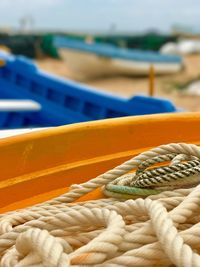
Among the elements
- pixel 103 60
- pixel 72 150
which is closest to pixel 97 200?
pixel 72 150

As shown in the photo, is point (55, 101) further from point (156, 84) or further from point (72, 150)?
point (156, 84)

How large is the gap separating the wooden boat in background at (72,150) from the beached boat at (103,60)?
8478 mm

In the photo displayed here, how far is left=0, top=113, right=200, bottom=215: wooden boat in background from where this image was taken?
4.45ft

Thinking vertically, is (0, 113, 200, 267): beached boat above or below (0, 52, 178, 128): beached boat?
above

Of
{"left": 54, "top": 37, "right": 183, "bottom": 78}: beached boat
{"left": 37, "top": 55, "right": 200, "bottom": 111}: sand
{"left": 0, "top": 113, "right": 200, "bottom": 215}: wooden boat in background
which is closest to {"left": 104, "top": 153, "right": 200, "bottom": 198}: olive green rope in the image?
{"left": 0, "top": 113, "right": 200, "bottom": 215}: wooden boat in background

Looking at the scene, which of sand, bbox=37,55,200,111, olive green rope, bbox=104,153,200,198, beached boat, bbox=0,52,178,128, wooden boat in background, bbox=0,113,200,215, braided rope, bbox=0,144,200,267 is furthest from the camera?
sand, bbox=37,55,200,111

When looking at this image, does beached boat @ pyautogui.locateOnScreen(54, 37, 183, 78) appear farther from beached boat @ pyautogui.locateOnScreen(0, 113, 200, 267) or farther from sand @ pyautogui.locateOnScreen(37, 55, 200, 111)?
beached boat @ pyautogui.locateOnScreen(0, 113, 200, 267)

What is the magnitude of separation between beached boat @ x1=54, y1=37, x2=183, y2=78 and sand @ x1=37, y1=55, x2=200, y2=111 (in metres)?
0.23

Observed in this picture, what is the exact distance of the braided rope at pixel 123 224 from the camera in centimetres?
84

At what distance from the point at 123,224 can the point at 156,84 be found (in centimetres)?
933

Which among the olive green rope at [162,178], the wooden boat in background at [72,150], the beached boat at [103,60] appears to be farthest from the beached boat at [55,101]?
the beached boat at [103,60]

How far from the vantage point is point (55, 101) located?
12.3ft

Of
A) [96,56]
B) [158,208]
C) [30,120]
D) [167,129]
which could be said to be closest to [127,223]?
[158,208]

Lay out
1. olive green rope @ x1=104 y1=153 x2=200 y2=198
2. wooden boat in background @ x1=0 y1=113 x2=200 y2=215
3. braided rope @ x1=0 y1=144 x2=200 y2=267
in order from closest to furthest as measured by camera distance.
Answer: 1. braided rope @ x1=0 y1=144 x2=200 y2=267
2. olive green rope @ x1=104 y1=153 x2=200 y2=198
3. wooden boat in background @ x1=0 y1=113 x2=200 y2=215
